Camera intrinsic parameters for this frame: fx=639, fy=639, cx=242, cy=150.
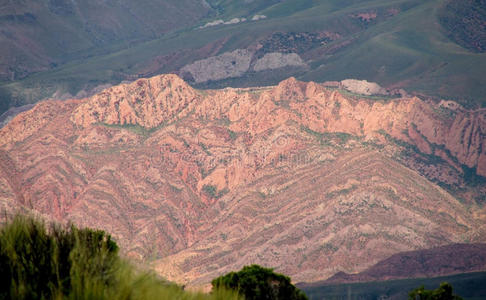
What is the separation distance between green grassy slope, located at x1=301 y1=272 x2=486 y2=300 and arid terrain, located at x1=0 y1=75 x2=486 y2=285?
14.9ft

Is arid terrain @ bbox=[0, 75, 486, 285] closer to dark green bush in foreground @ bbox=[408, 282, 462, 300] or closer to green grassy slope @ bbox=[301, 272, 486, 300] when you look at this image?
green grassy slope @ bbox=[301, 272, 486, 300]

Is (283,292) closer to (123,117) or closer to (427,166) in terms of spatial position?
(427,166)

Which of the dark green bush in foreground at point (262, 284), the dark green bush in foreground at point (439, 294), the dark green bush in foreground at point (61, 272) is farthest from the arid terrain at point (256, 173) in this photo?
the dark green bush in foreground at point (61, 272)

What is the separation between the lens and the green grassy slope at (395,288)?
116188 mm

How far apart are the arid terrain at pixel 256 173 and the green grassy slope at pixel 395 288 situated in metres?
4.54

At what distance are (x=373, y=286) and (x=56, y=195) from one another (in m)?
77.9

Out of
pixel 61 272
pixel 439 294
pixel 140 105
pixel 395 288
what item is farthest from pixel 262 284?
pixel 140 105

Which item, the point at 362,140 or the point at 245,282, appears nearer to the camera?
the point at 245,282

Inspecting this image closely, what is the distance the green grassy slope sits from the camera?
381 ft

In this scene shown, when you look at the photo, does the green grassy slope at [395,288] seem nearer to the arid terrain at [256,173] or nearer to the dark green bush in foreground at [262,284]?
the arid terrain at [256,173]

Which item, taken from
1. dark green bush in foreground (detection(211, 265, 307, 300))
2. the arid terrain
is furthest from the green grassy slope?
dark green bush in foreground (detection(211, 265, 307, 300))

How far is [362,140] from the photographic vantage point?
164 m

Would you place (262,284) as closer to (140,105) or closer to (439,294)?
(439,294)

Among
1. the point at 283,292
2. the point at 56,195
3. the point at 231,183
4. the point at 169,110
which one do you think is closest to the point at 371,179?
the point at 231,183
